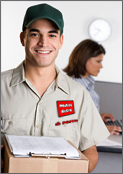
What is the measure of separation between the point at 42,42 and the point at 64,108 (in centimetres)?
29

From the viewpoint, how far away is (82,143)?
54.6 inches

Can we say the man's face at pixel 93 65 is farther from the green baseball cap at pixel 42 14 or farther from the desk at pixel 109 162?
the green baseball cap at pixel 42 14

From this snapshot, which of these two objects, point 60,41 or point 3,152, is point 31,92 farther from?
point 3,152

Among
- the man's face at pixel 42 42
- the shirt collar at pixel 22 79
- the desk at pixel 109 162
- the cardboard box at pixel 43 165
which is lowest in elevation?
the desk at pixel 109 162

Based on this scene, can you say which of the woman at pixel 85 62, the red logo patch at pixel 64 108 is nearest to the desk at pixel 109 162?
the woman at pixel 85 62

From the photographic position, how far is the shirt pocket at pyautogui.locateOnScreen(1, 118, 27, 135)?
1306mm

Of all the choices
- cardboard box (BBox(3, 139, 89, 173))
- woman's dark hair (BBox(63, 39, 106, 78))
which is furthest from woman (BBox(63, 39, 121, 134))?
cardboard box (BBox(3, 139, 89, 173))

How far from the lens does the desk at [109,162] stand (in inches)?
82.7

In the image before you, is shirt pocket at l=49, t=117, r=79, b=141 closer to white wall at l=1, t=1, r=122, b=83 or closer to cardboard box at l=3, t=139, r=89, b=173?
cardboard box at l=3, t=139, r=89, b=173

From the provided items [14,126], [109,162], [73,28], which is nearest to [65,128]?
[14,126]

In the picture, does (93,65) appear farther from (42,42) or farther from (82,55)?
(42,42)

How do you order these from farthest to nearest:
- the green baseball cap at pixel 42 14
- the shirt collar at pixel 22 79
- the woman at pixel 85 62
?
the woman at pixel 85 62 < the shirt collar at pixel 22 79 < the green baseball cap at pixel 42 14

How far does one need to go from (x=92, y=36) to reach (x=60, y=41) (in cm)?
384

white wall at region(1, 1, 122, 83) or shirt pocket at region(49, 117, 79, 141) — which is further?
white wall at region(1, 1, 122, 83)
